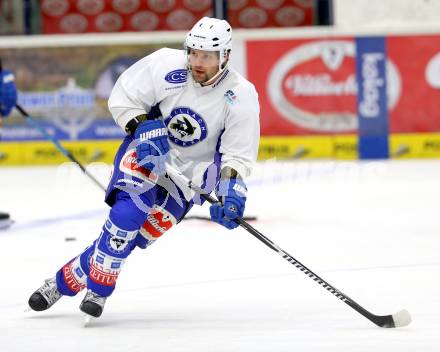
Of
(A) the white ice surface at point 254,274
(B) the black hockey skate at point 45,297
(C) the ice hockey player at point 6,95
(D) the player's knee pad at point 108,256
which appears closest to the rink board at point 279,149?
(A) the white ice surface at point 254,274

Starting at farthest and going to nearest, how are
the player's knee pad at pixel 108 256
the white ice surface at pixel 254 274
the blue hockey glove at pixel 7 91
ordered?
1. the blue hockey glove at pixel 7 91
2. the player's knee pad at pixel 108 256
3. the white ice surface at pixel 254 274

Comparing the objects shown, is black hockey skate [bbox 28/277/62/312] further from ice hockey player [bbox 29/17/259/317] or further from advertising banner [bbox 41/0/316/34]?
advertising banner [bbox 41/0/316/34]

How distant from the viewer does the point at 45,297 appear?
439 centimetres

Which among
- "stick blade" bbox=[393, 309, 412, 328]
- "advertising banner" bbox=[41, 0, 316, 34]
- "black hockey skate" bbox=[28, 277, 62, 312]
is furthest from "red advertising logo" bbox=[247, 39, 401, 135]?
"stick blade" bbox=[393, 309, 412, 328]

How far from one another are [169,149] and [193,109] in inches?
7.8

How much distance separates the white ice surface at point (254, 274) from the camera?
3.97 m

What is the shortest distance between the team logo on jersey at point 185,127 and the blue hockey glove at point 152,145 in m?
0.08

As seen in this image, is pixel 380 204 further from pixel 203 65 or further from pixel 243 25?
pixel 243 25

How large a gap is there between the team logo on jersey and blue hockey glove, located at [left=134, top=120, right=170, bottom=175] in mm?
79

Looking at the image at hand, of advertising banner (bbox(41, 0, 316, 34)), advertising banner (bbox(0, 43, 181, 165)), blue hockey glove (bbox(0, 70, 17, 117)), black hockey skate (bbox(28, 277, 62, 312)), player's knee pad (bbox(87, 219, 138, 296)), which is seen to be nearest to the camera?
player's knee pad (bbox(87, 219, 138, 296))

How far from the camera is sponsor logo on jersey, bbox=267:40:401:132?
11.1m

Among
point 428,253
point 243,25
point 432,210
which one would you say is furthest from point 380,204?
point 243,25

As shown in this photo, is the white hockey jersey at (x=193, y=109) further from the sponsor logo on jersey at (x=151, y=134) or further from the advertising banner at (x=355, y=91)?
the advertising banner at (x=355, y=91)

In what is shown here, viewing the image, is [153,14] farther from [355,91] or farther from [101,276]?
[101,276]
